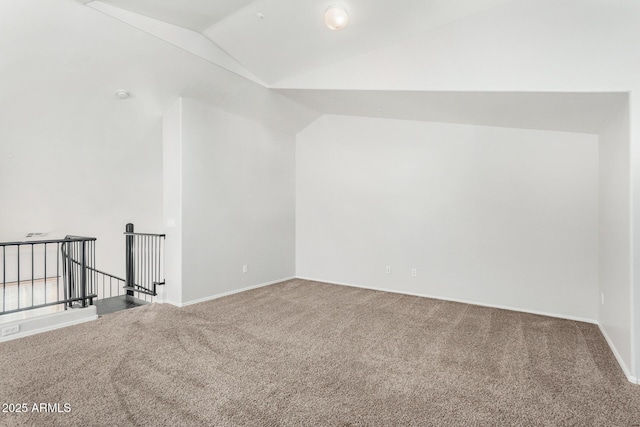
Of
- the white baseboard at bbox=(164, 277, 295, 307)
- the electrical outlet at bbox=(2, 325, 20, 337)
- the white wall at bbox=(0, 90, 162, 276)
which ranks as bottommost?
the white baseboard at bbox=(164, 277, 295, 307)

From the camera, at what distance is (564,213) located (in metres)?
4.38

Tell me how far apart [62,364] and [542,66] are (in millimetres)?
5026

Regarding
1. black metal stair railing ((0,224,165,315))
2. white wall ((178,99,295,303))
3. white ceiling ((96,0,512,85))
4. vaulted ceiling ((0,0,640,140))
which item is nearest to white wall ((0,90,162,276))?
vaulted ceiling ((0,0,640,140))

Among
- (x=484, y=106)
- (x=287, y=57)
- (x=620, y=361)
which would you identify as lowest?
(x=620, y=361)

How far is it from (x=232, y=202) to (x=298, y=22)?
2.89 meters

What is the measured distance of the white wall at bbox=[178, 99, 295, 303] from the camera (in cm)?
484

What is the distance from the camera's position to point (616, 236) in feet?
10.6

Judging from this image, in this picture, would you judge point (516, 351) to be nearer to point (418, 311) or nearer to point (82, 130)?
point (418, 311)

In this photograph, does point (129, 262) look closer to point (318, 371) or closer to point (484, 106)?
point (318, 371)

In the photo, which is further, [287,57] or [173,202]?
[173,202]

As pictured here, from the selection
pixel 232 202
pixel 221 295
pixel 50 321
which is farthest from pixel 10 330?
pixel 232 202

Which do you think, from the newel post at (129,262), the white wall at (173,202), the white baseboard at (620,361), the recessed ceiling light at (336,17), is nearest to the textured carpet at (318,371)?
the white baseboard at (620,361)

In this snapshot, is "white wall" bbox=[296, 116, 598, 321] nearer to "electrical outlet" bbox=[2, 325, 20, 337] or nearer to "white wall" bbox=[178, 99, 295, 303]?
"white wall" bbox=[178, 99, 295, 303]

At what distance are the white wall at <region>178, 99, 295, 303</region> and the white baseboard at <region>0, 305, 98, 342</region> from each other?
1.12 metres
